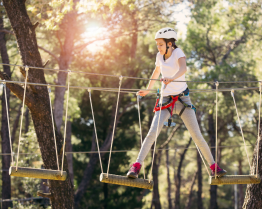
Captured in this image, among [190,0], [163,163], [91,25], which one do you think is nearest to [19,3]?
[91,25]

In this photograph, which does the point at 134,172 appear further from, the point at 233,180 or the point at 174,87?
the point at 233,180

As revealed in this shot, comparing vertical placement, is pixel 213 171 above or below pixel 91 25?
below

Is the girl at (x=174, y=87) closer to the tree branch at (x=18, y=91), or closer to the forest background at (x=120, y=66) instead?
the tree branch at (x=18, y=91)

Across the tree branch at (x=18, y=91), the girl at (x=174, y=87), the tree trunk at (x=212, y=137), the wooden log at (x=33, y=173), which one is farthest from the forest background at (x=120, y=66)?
the wooden log at (x=33, y=173)

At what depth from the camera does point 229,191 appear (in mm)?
25359

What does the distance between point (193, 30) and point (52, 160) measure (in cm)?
865

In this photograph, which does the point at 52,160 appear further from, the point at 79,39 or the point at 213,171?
the point at 79,39

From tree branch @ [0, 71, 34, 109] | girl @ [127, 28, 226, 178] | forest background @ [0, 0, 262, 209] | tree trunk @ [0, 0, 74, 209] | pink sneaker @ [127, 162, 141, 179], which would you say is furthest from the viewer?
forest background @ [0, 0, 262, 209]

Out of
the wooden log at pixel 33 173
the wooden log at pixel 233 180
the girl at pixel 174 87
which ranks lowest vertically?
the wooden log at pixel 233 180

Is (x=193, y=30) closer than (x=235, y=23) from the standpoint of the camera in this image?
No

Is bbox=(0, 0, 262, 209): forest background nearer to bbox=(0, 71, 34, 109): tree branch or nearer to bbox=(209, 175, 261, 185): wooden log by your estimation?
bbox=(0, 71, 34, 109): tree branch

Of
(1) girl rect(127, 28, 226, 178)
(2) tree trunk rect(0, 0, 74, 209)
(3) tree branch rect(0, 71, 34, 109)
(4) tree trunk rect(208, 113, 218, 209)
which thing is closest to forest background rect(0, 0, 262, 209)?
(4) tree trunk rect(208, 113, 218, 209)

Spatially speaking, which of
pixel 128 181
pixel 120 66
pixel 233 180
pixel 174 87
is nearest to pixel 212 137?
pixel 120 66

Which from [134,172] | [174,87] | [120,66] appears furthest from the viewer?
[120,66]
